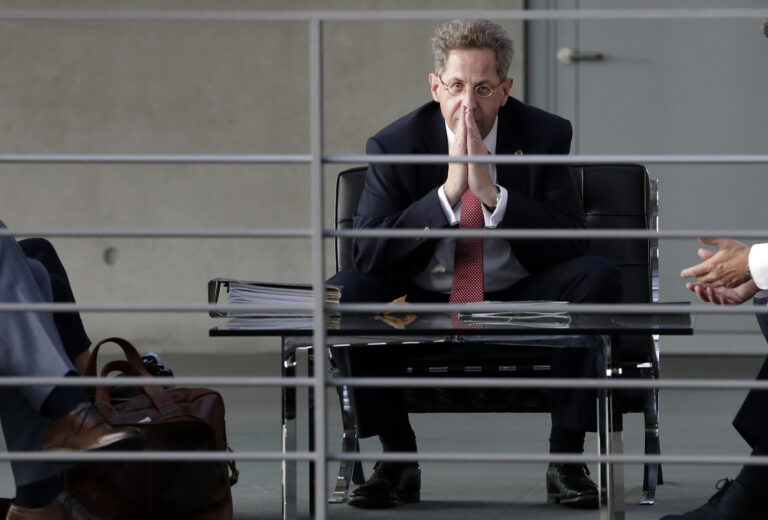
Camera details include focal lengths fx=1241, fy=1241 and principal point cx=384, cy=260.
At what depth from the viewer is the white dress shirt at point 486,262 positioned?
2.53 m

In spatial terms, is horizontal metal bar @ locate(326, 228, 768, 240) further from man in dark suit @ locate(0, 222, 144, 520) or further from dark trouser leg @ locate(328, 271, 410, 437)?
dark trouser leg @ locate(328, 271, 410, 437)

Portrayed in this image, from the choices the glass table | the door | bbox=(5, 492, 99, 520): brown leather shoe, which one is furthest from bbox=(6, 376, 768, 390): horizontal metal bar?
the door

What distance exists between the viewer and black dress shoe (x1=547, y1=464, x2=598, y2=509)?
8.11ft

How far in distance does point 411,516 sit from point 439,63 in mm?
940

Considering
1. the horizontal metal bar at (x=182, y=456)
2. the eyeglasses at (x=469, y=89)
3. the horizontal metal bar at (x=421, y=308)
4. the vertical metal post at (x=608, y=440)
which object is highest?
the eyeglasses at (x=469, y=89)

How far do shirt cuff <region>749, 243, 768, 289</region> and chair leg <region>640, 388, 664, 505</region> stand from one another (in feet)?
1.76

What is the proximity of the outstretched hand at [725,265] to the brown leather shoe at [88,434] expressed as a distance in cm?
95

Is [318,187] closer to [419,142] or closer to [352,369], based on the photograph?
[352,369]

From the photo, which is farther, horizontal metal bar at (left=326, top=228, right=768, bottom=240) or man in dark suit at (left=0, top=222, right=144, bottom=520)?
man in dark suit at (left=0, top=222, right=144, bottom=520)

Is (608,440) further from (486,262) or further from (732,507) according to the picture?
(486,262)

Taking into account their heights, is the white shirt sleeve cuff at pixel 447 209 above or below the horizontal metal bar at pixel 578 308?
above

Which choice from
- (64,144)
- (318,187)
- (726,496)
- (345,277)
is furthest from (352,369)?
(64,144)

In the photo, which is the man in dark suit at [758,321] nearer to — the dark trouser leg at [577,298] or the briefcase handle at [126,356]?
the dark trouser leg at [577,298]

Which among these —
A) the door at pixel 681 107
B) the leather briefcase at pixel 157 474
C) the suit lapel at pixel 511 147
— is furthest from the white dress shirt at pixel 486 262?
the door at pixel 681 107
